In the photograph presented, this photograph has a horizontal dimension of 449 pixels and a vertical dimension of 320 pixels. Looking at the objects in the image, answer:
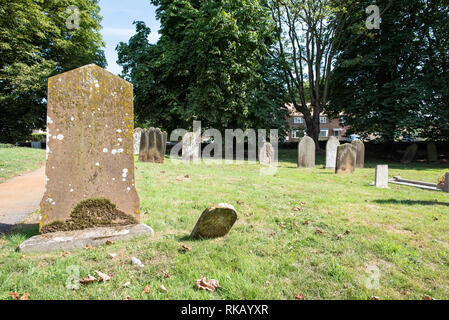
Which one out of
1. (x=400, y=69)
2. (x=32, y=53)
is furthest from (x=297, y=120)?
(x=32, y=53)

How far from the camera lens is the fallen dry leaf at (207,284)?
2.40 m

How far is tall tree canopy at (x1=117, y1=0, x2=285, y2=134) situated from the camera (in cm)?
1642

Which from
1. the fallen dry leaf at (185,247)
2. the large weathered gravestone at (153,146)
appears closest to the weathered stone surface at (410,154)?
the large weathered gravestone at (153,146)

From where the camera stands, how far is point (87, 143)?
3.56 metres

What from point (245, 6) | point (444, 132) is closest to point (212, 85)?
point (245, 6)

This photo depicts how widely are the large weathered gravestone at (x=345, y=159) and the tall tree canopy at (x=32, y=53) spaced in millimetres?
21227

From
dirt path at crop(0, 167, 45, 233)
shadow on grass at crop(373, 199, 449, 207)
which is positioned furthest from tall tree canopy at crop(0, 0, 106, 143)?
shadow on grass at crop(373, 199, 449, 207)

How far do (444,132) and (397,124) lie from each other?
5260mm

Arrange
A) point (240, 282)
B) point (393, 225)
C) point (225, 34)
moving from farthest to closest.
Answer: point (225, 34) → point (393, 225) → point (240, 282)

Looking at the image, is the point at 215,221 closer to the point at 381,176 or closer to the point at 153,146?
the point at 381,176

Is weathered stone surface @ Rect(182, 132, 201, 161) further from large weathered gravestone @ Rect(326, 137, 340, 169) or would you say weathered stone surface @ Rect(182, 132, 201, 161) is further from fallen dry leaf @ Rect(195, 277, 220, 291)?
fallen dry leaf @ Rect(195, 277, 220, 291)

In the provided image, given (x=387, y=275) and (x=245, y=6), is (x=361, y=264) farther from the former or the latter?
(x=245, y=6)

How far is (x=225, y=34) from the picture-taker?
627 inches
